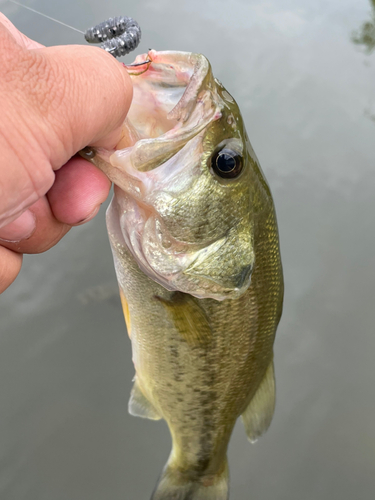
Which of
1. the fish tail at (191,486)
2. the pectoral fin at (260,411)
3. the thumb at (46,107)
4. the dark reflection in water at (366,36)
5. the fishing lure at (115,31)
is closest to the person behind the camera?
the thumb at (46,107)

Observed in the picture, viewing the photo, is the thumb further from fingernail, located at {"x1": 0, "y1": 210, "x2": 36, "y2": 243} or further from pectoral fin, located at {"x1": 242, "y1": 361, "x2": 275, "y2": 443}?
pectoral fin, located at {"x1": 242, "y1": 361, "x2": 275, "y2": 443}

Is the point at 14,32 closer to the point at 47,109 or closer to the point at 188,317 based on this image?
the point at 47,109

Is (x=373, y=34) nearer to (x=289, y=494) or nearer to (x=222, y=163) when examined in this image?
(x=222, y=163)

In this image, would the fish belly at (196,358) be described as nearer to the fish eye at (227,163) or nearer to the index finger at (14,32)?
the fish eye at (227,163)

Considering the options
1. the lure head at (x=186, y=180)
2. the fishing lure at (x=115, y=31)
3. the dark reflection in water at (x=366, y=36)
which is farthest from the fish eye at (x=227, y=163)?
the dark reflection in water at (x=366, y=36)

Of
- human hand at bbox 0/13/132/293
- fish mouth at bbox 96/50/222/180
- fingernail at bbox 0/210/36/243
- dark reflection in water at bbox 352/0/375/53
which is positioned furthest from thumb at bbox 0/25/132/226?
dark reflection in water at bbox 352/0/375/53

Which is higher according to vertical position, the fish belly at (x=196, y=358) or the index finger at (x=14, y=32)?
the index finger at (x=14, y=32)
